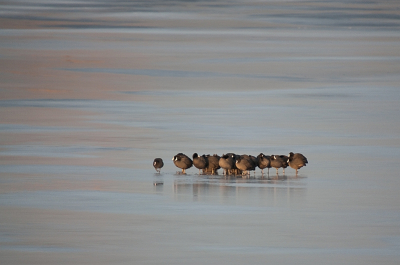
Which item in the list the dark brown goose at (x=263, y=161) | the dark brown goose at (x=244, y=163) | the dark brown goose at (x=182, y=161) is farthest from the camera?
the dark brown goose at (x=182, y=161)

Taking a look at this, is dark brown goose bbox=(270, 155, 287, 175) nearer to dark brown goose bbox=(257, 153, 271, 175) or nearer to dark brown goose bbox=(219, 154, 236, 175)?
dark brown goose bbox=(257, 153, 271, 175)

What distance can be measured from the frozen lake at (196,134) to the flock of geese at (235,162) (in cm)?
18

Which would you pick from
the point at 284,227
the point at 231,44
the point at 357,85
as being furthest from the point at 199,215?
the point at 231,44

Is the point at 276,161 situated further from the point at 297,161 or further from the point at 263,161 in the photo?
the point at 297,161

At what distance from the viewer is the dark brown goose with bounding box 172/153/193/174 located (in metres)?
11.8

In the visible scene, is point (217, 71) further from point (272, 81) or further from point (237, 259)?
point (237, 259)

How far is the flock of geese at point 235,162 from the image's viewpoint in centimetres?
1146

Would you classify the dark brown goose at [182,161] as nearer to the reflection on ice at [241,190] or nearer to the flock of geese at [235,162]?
the flock of geese at [235,162]

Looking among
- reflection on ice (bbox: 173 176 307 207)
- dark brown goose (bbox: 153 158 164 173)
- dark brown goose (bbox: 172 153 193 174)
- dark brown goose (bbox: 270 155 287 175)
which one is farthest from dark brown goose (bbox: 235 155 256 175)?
dark brown goose (bbox: 153 158 164 173)

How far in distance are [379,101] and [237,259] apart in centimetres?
1109

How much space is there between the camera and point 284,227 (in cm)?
797

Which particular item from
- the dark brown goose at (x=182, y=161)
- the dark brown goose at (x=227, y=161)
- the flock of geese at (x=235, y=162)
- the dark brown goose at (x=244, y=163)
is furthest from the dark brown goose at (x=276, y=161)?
the dark brown goose at (x=182, y=161)

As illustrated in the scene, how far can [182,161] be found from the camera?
11.8 m

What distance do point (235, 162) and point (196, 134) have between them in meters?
2.90
